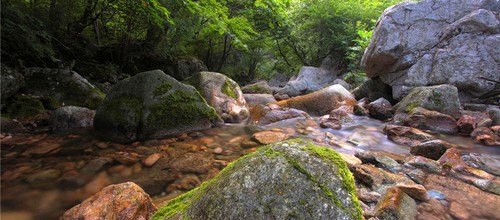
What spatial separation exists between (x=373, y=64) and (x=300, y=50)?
9.06 m

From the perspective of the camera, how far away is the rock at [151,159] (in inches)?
160

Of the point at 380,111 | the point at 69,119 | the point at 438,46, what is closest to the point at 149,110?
the point at 69,119

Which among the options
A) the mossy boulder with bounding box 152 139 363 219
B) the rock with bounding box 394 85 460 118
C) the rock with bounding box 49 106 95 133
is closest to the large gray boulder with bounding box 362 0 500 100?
the rock with bounding box 394 85 460 118

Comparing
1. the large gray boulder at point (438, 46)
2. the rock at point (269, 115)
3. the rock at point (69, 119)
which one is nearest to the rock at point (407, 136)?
the rock at point (269, 115)

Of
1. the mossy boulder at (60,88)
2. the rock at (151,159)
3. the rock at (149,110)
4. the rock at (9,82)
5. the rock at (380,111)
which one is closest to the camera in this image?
the rock at (151,159)

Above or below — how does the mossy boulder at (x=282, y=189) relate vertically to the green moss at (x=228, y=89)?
above

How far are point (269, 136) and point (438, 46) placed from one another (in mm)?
6868

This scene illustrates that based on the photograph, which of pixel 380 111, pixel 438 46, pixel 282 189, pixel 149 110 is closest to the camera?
pixel 282 189

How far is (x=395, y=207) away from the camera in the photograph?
2.41 m

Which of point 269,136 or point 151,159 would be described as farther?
point 269,136

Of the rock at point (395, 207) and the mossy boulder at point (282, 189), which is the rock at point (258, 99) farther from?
the mossy boulder at point (282, 189)

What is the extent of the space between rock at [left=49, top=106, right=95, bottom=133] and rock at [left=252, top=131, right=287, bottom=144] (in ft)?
11.5

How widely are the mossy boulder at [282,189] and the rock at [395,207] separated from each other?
33.1 inches

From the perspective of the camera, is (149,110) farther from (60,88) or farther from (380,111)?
(380,111)
